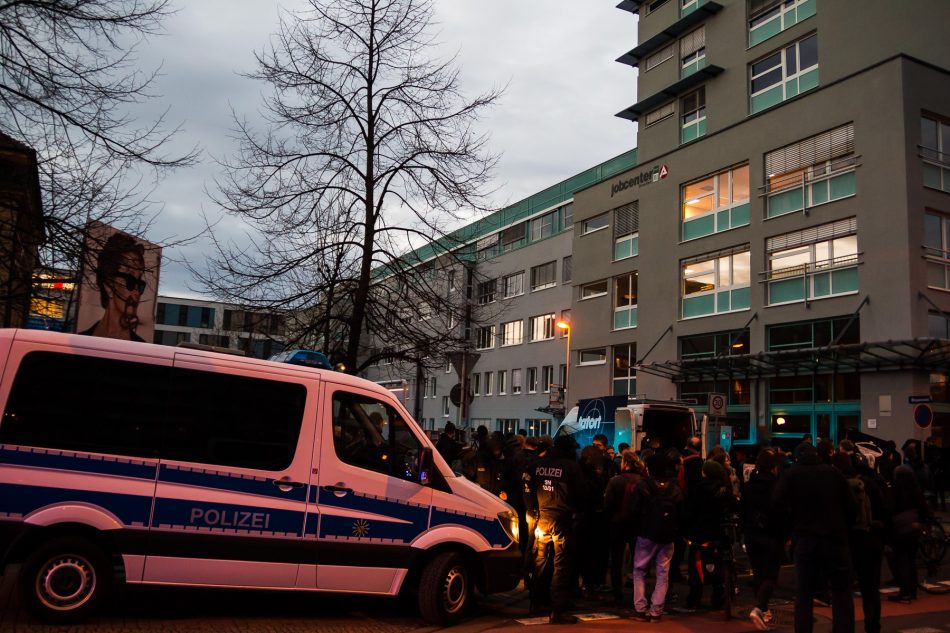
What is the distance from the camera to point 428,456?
7746 millimetres

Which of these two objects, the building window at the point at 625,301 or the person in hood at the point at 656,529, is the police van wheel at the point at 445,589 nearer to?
the person in hood at the point at 656,529

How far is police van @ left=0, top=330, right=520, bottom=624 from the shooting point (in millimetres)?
6594

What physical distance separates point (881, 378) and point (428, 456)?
19966mm

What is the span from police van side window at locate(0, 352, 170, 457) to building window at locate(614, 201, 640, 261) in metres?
29.1

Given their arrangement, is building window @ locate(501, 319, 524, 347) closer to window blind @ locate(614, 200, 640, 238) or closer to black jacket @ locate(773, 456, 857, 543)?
window blind @ locate(614, 200, 640, 238)

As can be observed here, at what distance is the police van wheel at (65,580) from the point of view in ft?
21.2

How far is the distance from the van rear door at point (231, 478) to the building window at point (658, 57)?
31.9 meters

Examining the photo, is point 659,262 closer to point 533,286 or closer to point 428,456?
point 533,286

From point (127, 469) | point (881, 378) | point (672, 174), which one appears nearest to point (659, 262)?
point (672, 174)

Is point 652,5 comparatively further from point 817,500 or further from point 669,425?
point 817,500

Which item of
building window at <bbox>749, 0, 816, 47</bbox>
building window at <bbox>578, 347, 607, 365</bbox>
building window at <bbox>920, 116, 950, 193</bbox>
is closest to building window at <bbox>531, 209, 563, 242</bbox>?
building window at <bbox>578, 347, 607, 365</bbox>

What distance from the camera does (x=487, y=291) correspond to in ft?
53.0

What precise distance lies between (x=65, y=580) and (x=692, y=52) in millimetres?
32911

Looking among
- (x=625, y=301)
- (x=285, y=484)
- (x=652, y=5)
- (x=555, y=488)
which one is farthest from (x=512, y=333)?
(x=285, y=484)
